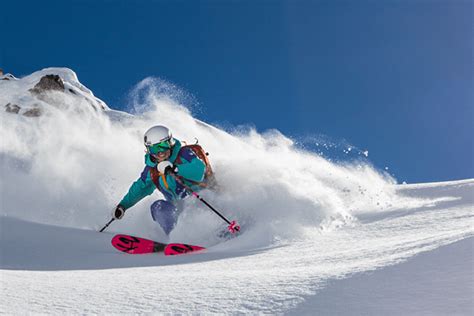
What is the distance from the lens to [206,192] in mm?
7055

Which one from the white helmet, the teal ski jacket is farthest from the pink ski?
the white helmet

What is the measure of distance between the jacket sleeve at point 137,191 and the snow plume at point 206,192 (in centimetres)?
57

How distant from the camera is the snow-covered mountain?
2264mm

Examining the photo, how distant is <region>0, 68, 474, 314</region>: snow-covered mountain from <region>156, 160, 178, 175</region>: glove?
0.60 m

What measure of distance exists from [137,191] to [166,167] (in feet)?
2.32

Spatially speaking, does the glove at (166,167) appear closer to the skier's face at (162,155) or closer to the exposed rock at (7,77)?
the skier's face at (162,155)

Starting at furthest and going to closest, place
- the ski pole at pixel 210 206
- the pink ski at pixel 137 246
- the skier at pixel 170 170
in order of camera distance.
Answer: the skier at pixel 170 170, the ski pole at pixel 210 206, the pink ski at pixel 137 246

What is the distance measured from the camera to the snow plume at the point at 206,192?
19.7ft

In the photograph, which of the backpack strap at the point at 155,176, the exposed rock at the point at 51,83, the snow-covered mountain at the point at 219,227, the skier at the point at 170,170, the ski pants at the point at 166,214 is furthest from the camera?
the exposed rock at the point at 51,83

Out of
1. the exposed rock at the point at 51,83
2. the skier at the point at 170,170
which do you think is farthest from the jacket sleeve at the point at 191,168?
the exposed rock at the point at 51,83

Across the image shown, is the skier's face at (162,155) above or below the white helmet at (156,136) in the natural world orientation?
below

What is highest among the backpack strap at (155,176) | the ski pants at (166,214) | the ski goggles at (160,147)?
the ski goggles at (160,147)

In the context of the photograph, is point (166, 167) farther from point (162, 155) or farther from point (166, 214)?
point (166, 214)


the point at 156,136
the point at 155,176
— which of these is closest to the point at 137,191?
the point at 155,176
